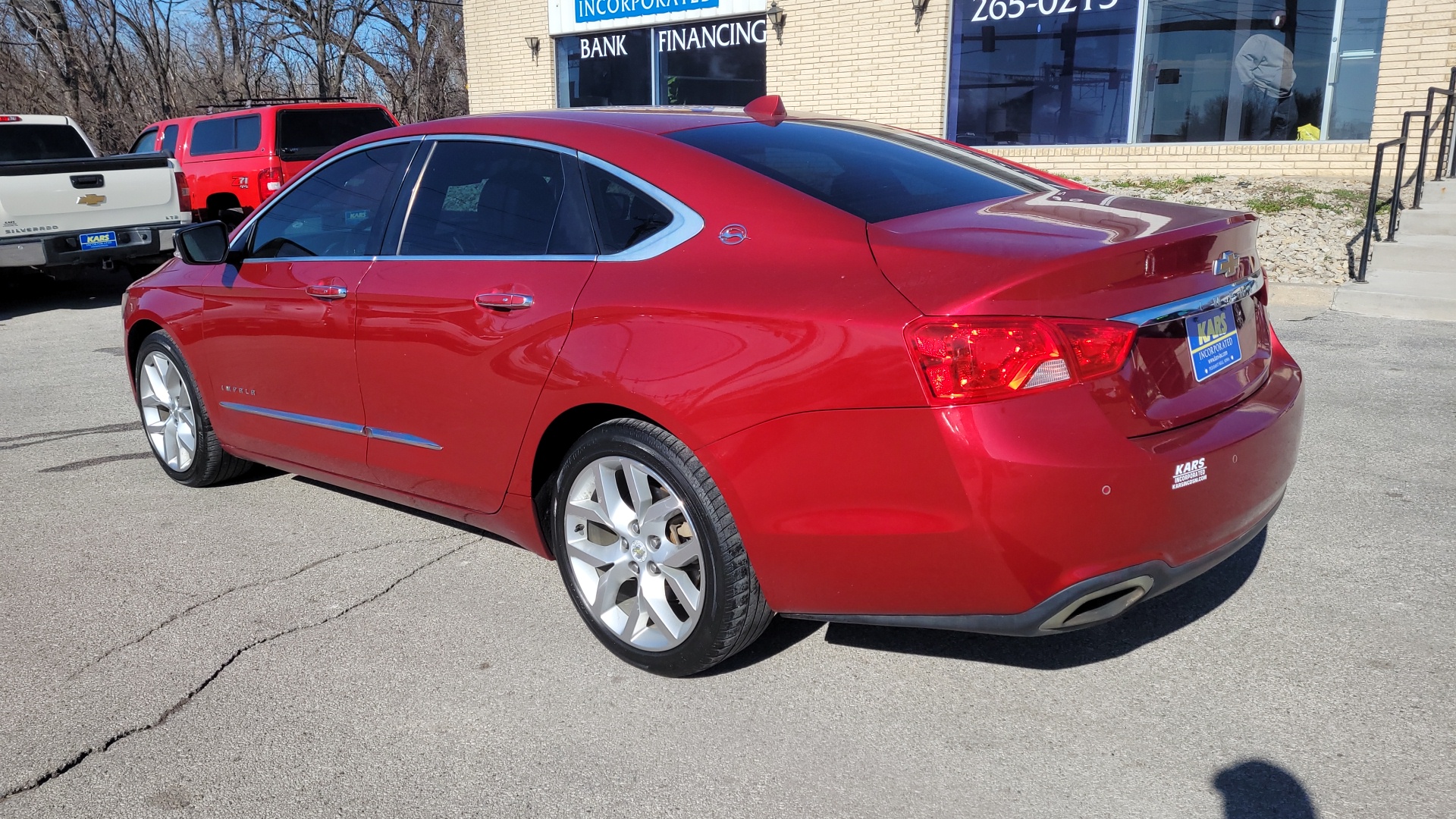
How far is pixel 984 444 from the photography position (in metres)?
2.46

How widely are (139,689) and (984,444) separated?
255 centimetres

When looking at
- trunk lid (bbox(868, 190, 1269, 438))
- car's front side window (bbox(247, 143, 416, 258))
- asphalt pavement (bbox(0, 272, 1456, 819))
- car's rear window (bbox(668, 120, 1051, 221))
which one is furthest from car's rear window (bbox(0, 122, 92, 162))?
trunk lid (bbox(868, 190, 1269, 438))

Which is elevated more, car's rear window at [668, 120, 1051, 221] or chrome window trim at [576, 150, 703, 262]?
car's rear window at [668, 120, 1051, 221]

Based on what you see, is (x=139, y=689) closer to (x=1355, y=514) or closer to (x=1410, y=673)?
(x=1410, y=673)

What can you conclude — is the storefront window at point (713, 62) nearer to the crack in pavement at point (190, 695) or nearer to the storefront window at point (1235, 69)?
the storefront window at point (1235, 69)

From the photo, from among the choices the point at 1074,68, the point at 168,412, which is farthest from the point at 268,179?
the point at 1074,68

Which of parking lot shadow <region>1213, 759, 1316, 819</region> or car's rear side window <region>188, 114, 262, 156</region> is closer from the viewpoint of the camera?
parking lot shadow <region>1213, 759, 1316, 819</region>

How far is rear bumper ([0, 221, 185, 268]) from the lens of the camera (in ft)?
33.4

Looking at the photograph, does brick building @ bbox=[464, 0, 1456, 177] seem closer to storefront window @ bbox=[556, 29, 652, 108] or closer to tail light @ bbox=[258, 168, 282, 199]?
storefront window @ bbox=[556, 29, 652, 108]

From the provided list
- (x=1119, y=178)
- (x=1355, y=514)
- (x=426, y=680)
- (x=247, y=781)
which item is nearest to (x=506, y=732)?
(x=426, y=680)

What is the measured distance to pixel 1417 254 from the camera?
974 cm

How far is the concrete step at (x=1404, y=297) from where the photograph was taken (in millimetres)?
8318

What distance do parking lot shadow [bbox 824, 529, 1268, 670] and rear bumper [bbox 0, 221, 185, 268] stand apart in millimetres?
8911

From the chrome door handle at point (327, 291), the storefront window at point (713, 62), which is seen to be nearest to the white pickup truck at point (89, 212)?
the chrome door handle at point (327, 291)
